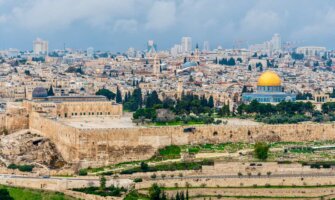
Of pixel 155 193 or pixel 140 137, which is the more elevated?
pixel 140 137

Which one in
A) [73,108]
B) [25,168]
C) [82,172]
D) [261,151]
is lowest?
[82,172]

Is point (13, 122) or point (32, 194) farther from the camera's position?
point (13, 122)

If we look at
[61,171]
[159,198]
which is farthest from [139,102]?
[159,198]

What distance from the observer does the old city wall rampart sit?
48.5 meters

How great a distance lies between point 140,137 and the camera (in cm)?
4981

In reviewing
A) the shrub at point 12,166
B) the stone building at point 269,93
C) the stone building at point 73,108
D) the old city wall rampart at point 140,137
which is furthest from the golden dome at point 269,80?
the shrub at point 12,166

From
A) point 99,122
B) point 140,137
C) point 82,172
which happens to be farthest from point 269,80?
point 82,172

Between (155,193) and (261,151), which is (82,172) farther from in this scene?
(261,151)

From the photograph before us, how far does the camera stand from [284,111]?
6281 cm

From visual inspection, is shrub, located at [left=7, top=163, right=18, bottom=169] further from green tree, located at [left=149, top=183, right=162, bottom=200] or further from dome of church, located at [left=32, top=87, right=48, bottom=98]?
dome of church, located at [left=32, top=87, right=48, bottom=98]

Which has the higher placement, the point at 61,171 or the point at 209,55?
the point at 209,55

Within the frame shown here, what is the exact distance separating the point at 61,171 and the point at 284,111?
20684 millimetres

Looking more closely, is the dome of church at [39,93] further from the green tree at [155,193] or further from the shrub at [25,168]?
the green tree at [155,193]

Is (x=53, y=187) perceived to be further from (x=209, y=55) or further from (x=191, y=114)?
(x=209, y=55)
